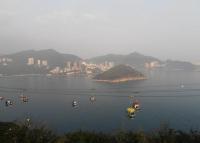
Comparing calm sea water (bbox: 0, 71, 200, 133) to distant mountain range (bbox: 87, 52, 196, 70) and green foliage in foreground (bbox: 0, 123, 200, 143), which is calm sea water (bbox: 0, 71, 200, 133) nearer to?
green foliage in foreground (bbox: 0, 123, 200, 143)

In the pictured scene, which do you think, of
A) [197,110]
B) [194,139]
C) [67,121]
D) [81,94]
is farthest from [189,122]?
[81,94]

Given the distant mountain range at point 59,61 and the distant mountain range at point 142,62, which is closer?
the distant mountain range at point 59,61

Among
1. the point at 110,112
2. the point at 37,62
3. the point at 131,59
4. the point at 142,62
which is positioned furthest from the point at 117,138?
the point at 131,59

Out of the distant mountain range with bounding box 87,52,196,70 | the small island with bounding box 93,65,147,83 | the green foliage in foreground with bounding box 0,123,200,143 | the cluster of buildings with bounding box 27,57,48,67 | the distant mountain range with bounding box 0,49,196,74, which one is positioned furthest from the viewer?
the distant mountain range with bounding box 87,52,196,70

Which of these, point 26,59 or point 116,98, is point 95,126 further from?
point 26,59

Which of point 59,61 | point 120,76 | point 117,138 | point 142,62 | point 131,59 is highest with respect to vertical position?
→ point 131,59

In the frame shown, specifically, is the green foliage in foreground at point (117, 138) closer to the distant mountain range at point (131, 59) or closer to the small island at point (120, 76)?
the small island at point (120, 76)

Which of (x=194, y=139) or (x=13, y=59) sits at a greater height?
(x=13, y=59)

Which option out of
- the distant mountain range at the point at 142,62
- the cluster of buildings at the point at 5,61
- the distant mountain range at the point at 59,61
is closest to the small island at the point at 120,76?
the distant mountain range at the point at 59,61

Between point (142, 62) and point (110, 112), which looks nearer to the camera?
point (110, 112)

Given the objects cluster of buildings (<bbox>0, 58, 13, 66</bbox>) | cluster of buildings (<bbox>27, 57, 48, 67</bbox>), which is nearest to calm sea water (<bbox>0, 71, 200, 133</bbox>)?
cluster of buildings (<bbox>27, 57, 48, 67</bbox>)

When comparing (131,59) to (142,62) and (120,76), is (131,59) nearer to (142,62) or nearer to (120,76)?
(142,62)
